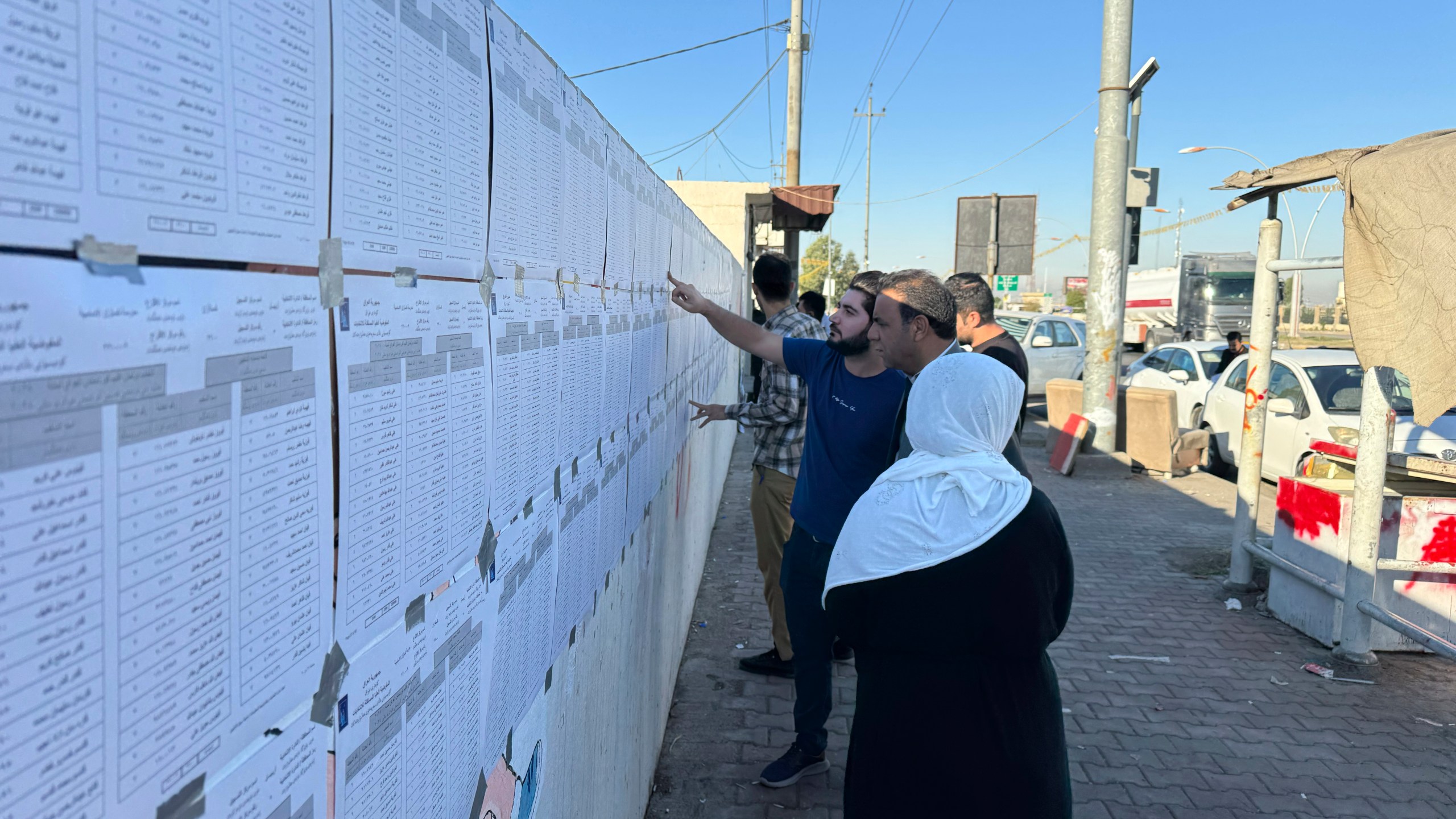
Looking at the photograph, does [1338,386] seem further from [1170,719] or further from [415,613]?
[415,613]

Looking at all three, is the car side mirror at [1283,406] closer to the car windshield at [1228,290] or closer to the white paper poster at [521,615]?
the white paper poster at [521,615]

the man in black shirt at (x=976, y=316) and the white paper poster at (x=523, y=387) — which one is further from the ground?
the man in black shirt at (x=976, y=316)

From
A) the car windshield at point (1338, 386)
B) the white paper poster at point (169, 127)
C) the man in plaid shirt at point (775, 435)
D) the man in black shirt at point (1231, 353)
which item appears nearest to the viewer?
the white paper poster at point (169, 127)

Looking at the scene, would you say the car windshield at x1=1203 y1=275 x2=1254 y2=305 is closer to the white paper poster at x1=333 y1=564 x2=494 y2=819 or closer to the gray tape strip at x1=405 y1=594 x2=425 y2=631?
the white paper poster at x1=333 y1=564 x2=494 y2=819

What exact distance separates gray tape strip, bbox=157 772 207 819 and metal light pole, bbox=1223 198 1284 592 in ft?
→ 22.2

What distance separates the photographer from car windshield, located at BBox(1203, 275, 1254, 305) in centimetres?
2762

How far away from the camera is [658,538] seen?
143 inches

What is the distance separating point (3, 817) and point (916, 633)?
177cm

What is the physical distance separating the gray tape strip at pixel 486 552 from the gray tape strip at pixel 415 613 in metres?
0.19

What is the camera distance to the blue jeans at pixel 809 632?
133 inches

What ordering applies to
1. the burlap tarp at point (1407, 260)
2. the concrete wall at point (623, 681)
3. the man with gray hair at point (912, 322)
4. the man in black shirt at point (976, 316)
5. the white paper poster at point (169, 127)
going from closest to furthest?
the white paper poster at point (169, 127), the concrete wall at point (623, 681), the man with gray hair at point (912, 322), the burlap tarp at point (1407, 260), the man in black shirt at point (976, 316)

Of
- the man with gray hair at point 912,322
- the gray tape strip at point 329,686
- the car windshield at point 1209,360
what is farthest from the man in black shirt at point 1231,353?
the gray tape strip at point 329,686

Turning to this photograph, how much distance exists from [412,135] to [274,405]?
40cm

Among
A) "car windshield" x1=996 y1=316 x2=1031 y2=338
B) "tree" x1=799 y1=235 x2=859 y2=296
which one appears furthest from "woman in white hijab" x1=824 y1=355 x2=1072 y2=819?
"tree" x1=799 y1=235 x2=859 y2=296
